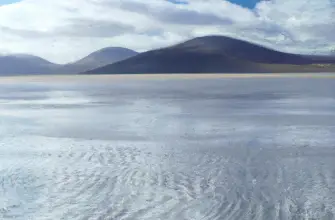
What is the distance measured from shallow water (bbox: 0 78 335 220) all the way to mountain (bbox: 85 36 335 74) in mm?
115193

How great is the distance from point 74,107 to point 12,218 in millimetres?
14805

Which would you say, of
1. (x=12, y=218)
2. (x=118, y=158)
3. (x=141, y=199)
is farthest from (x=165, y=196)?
(x=118, y=158)

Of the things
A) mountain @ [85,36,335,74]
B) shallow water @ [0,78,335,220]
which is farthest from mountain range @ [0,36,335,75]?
shallow water @ [0,78,335,220]

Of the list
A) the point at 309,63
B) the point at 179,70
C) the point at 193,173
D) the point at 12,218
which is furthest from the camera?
the point at 309,63

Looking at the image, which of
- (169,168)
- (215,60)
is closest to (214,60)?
(215,60)

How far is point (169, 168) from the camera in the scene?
8.38 meters

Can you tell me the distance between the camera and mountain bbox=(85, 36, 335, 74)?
136125mm

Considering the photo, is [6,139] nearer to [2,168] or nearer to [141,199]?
[2,168]

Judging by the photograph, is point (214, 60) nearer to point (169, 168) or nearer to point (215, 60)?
point (215, 60)

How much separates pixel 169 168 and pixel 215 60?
138 meters

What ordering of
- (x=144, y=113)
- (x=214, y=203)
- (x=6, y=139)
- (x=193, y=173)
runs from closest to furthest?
(x=214, y=203)
(x=193, y=173)
(x=6, y=139)
(x=144, y=113)

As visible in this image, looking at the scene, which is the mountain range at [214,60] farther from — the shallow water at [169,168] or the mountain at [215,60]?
the shallow water at [169,168]

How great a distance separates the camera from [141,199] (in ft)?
21.3

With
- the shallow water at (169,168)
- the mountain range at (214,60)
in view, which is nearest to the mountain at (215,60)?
the mountain range at (214,60)
